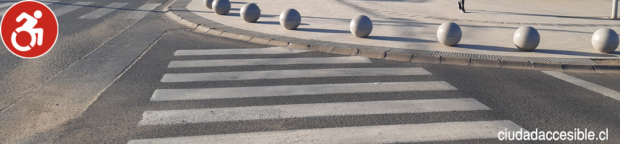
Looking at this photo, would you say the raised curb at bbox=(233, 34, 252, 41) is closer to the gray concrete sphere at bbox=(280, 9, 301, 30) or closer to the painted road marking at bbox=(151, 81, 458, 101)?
the gray concrete sphere at bbox=(280, 9, 301, 30)

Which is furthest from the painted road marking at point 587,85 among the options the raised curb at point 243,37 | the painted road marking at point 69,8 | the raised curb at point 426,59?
the painted road marking at point 69,8

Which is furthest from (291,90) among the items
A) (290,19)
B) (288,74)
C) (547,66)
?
(290,19)

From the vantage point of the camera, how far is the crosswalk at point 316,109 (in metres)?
5.53

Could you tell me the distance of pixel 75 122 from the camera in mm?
6098

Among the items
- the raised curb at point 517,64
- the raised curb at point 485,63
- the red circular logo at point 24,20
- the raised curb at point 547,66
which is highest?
the red circular logo at point 24,20

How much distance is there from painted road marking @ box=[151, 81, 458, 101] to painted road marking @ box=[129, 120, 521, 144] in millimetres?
1616

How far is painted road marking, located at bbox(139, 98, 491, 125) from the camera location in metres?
6.18

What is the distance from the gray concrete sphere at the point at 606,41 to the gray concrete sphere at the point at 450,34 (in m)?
2.50

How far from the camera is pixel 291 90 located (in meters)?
7.52

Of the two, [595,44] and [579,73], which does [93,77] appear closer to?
[579,73]

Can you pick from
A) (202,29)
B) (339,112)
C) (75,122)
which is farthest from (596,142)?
(202,29)

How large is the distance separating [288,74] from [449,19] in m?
7.84

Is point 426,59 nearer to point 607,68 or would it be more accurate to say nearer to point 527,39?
point 527,39

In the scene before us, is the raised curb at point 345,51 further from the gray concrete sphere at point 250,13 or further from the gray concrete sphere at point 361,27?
the gray concrete sphere at point 250,13
